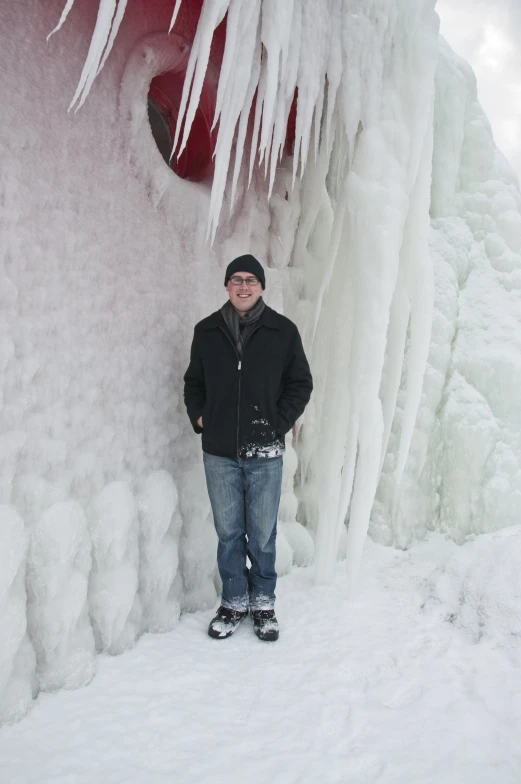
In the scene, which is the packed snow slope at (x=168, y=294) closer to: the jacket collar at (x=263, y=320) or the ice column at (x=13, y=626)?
the ice column at (x=13, y=626)

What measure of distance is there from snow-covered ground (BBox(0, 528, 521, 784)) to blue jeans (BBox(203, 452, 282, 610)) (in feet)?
0.59

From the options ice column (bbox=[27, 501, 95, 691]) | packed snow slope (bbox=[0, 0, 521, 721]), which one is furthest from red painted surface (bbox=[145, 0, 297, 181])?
ice column (bbox=[27, 501, 95, 691])

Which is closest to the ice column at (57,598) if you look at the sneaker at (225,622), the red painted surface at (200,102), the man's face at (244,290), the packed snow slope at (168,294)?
the packed snow slope at (168,294)

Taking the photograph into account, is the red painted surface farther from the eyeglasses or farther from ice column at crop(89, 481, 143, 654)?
ice column at crop(89, 481, 143, 654)

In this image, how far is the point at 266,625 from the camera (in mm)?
2129

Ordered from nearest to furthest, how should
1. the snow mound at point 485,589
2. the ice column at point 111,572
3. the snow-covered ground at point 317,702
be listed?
1. the snow-covered ground at point 317,702
2. the ice column at point 111,572
3. the snow mound at point 485,589

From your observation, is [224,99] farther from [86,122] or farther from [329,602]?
[329,602]

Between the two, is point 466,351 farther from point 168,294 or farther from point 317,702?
point 317,702

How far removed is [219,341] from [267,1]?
119cm

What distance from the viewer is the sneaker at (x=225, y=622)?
209 centimetres

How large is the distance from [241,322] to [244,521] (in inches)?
31.7

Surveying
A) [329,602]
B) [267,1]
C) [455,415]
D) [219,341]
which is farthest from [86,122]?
[455,415]

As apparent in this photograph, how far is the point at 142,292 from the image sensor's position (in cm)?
211

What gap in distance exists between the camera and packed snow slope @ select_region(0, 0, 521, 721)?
5.46 feet
